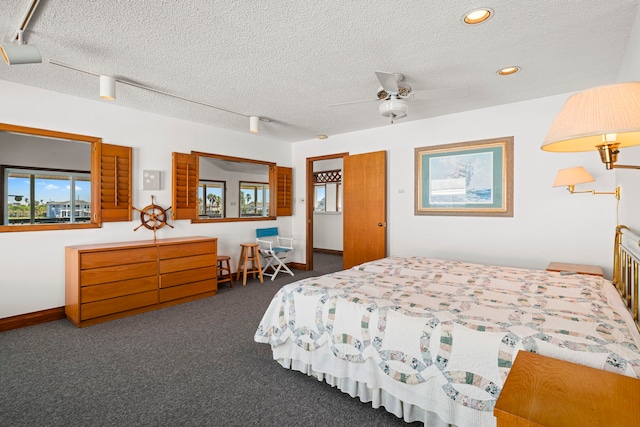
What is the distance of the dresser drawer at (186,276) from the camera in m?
3.82

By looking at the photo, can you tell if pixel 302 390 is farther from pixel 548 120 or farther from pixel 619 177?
pixel 548 120

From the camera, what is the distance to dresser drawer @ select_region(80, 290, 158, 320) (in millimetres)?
3201

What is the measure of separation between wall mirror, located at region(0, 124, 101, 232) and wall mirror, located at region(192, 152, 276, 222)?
5.47ft

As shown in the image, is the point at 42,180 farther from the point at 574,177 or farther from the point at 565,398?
the point at 574,177

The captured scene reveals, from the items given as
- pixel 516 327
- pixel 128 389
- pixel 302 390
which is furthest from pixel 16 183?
pixel 516 327

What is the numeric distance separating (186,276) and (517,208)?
13.7 feet

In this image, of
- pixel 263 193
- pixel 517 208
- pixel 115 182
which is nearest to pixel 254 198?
pixel 263 193

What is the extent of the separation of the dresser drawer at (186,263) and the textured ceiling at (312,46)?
1942 mm

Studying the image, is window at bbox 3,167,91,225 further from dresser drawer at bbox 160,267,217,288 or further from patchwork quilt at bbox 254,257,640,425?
patchwork quilt at bbox 254,257,640,425

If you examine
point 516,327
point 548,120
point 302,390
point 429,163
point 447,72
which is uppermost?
point 447,72

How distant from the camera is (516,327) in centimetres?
155

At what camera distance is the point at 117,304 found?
3404 millimetres

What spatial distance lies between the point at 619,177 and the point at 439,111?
6.51ft

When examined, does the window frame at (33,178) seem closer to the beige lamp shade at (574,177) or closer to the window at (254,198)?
the window at (254,198)
